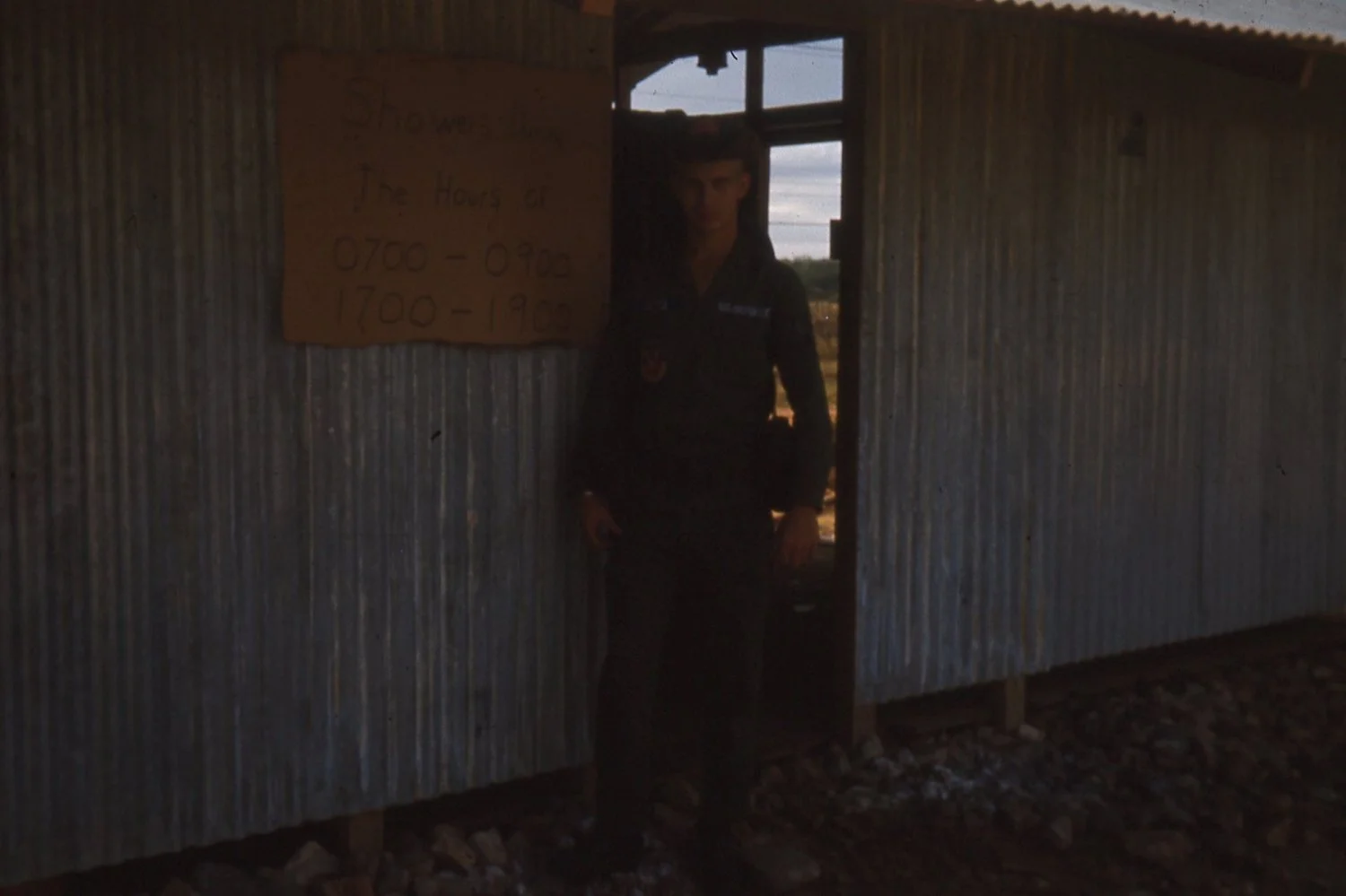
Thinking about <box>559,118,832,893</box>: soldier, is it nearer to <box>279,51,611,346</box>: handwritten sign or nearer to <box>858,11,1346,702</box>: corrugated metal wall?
<box>279,51,611,346</box>: handwritten sign

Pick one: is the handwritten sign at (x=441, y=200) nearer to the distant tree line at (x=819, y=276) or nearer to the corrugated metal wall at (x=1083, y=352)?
the corrugated metal wall at (x=1083, y=352)

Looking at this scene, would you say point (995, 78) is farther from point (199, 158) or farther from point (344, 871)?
point (344, 871)

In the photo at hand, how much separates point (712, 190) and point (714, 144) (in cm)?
14

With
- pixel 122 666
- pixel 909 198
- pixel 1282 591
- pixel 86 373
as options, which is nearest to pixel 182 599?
pixel 122 666

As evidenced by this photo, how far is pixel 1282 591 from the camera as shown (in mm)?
7691

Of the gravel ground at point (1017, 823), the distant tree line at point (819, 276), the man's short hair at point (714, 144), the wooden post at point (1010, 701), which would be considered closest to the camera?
the man's short hair at point (714, 144)

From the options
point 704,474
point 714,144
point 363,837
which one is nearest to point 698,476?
point 704,474

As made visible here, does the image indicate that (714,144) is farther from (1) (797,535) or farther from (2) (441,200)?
(1) (797,535)

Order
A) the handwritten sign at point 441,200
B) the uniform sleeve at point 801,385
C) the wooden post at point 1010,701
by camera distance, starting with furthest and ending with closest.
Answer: the wooden post at point 1010,701
the uniform sleeve at point 801,385
the handwritten sign at point 441,200

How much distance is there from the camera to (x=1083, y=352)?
262 inches

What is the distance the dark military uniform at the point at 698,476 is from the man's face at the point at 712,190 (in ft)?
0.44

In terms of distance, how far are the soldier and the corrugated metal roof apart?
1.18 m

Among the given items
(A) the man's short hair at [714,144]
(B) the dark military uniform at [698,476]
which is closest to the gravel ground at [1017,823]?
(B) the dark military uniform at [698,476]

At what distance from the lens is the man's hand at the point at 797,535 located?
15.6ft
